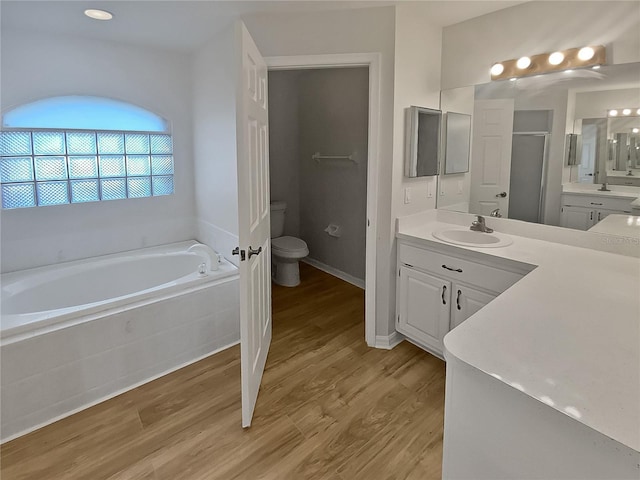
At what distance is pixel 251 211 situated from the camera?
6.27 feet

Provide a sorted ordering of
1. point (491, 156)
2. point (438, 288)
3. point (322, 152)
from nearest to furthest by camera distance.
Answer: point (438, 288), point (491, 156), point (322, 152)

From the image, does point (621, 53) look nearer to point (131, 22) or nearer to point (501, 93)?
point (501, 93)

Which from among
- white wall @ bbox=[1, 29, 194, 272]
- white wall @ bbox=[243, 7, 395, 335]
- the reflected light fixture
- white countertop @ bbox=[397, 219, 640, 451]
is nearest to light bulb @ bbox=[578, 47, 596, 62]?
the reflected light fixture

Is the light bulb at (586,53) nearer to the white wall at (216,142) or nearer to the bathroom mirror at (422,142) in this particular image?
the bathroom mirror at (422,142)

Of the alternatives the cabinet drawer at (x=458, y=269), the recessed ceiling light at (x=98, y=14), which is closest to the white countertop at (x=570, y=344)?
the cabinet drawer at (x=458, y=269)

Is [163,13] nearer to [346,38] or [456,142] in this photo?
[346,38]

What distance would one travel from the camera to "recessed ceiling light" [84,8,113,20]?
2.33 m

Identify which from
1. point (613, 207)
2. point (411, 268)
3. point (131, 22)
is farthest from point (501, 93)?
point (131, 22)

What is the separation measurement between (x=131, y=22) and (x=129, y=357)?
7.36ft

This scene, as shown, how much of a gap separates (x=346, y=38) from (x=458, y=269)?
1.62 metres

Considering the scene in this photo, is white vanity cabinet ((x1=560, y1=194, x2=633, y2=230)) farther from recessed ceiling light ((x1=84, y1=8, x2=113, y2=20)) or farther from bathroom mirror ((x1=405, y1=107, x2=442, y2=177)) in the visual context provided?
recessed ceiling light ((x1=84, y1=8, x2=113, y2=20))

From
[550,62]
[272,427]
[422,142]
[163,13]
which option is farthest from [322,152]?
[272,427]

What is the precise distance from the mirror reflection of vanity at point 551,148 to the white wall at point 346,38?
1.88 ft

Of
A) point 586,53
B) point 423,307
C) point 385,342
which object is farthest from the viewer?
point 385,342
